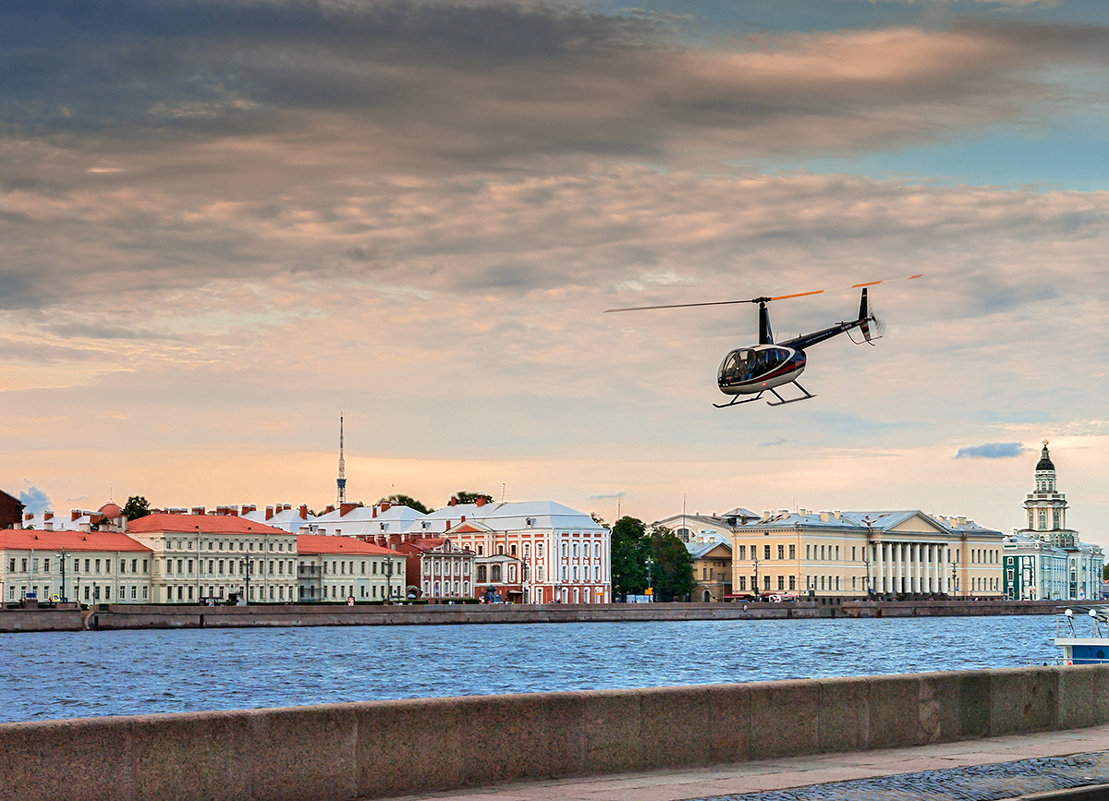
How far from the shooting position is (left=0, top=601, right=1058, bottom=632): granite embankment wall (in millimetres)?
107625

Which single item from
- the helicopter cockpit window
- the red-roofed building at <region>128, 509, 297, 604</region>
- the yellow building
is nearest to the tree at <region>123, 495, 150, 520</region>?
the red-roofed building at <region>128, 509, 297, 604</region>

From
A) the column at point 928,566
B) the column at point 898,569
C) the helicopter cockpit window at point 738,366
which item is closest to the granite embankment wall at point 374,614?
the column at point 898,569

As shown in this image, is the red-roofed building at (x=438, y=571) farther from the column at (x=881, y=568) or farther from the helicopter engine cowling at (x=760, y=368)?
the helicopter engine cowling at (x=760, y=368)

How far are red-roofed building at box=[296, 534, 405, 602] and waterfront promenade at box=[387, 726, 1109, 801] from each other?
5524 inches

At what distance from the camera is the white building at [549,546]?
161 meters

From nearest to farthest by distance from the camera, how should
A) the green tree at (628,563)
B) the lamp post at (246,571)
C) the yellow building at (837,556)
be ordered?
the lamp post at (246,571), the green tree at (628,563), the yellow building at (837,556)

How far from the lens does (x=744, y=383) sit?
139 feet

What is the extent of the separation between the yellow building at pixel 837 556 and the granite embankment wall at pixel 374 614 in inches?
534

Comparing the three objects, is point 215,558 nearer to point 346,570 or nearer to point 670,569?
point 346,570

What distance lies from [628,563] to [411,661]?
10010 cm

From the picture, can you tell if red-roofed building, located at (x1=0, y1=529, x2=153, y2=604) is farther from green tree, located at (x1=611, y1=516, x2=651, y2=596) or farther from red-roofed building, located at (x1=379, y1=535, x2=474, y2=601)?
green tree, located at (x1=611, y1=516, x2=651, y2=596)

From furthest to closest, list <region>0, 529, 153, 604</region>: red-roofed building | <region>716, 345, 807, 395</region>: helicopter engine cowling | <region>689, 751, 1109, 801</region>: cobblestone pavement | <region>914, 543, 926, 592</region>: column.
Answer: <region>914, 543, 926, 592</region>: column
<region>0, 529, 153, 604</region>: red-roofed building
<region>716, 345, 807, 395</region>: helicopter engine cowling
<region>689, 751, 1109, 801</region>: cobblestone pavement

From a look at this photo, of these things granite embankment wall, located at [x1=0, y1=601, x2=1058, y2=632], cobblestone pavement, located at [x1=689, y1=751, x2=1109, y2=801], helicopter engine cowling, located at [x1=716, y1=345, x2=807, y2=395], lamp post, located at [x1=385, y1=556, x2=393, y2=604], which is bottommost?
granite embankment wall, located at [x1=0, y1=601, x2=1058, y2=632]

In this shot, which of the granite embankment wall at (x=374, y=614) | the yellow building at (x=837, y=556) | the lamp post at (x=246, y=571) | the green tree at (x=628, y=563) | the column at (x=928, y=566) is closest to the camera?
the granite embankment wall at (x=374, y=614)
